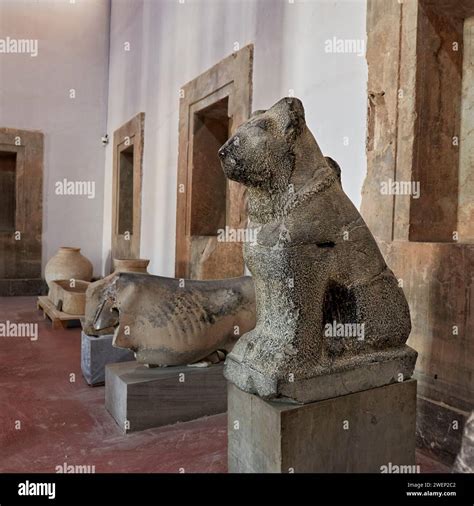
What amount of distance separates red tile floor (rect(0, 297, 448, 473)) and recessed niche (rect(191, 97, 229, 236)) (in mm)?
2249

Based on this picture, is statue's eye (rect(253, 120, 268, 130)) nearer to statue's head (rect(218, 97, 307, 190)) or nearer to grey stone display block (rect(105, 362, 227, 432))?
statue's head (rect(218, 97, 307, 190))

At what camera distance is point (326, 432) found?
161 cm

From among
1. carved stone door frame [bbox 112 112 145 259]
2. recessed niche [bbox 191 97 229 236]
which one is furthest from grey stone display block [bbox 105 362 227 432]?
carved stone door frame [bbox 112 112 145 259]

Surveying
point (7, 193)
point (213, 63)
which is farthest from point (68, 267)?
point (213, 63)

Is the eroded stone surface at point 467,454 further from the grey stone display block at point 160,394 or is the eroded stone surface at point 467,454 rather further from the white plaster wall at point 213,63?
the white plaster wall at point 213,63

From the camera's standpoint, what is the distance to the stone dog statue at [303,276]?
1.58 metres

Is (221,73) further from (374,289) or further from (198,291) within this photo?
(374,289)

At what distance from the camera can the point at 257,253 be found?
5.37 ft

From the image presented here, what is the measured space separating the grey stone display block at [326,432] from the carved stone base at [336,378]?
26 mm

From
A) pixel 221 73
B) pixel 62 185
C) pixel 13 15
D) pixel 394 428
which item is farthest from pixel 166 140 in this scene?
pixel 394 428

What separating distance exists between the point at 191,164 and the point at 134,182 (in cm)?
215

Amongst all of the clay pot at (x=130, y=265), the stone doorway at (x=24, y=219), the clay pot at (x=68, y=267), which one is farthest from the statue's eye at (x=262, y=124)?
the stone doorway at (x=24, y=219)

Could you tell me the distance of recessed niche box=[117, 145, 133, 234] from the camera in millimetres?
7934
